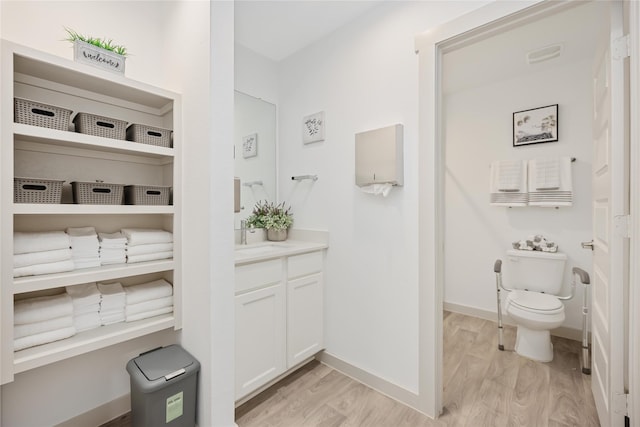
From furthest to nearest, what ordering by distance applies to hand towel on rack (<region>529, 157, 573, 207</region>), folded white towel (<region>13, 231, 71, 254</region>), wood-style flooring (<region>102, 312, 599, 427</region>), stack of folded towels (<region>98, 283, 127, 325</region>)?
hand towel on rack (<region>529, 157, 573, 207</region>), wood-style flooring (<region>102, 312, 599, 427</region>), stack of folded towels (<region>98, 283, 127, 325</region>), folded white towel (<region>13, 231, 71, 254</region>)

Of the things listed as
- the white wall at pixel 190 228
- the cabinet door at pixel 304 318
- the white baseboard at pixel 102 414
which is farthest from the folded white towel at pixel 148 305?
the cabinet door at pixel 304 318

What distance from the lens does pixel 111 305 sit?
56.2 inches

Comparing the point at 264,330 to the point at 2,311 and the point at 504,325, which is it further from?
the point at 504,325

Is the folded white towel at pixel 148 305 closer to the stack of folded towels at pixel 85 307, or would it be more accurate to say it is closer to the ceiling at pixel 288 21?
the stack of folded towels at pixel 85 307

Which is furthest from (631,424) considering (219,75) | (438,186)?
(219,75)

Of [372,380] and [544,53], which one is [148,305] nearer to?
[372,380]

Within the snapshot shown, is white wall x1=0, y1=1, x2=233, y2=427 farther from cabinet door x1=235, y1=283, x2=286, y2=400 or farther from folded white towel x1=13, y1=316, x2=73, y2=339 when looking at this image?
folded white towel x1=13, y1=316, x2=73, y2=339

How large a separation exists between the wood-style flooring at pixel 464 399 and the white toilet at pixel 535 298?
14 cm

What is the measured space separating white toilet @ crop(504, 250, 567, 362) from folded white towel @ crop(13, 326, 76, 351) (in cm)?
282

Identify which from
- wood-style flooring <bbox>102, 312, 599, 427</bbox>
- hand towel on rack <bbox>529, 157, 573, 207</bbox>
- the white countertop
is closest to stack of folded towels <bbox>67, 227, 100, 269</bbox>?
the white countertop

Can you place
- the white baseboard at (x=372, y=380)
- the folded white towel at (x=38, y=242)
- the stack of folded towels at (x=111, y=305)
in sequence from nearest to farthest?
the folded white towel at (x=38, y=242)
the stack of folded towels at (x=111, y=305)
the white baseboard at (x=372, y=380)

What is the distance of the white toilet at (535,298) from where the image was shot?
2.16 metres

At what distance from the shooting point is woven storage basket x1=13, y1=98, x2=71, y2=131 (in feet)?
3.71

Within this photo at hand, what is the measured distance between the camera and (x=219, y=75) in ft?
4.46
